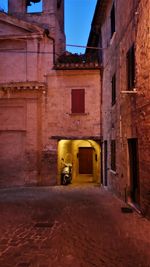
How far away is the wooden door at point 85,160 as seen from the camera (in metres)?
27.1

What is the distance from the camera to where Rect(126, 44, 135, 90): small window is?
10022mm

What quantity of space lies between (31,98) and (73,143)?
7.33m

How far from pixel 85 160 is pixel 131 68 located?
697 inches

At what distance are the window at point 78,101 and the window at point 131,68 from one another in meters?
8.06

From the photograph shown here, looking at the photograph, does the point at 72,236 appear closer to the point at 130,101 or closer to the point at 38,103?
the point at 130,101

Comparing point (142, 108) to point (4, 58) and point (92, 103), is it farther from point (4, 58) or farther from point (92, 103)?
point (4, 58)

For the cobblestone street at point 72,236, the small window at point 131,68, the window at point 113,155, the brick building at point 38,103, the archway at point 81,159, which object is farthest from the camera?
the archway at point 81,159

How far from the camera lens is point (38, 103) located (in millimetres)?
18875

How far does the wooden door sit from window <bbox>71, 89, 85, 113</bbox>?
872 centimetres

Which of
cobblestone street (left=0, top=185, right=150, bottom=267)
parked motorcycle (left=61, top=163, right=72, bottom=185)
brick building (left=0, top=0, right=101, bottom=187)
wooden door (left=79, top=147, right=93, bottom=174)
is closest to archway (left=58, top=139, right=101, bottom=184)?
wooden door (left=79, top=147, right=93, bottom=174)

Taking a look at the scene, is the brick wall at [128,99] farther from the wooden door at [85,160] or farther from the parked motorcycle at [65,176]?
the wooden door at [85,160]

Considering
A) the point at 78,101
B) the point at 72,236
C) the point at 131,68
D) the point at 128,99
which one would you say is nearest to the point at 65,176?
the point at 78,101

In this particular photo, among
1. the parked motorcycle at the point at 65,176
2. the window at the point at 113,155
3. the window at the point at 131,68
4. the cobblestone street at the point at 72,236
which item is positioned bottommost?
the cobblestone street at the point at 72,236

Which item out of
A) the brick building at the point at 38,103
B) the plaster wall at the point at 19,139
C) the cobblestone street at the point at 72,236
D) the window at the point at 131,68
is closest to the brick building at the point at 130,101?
the window at the point at 131,68
